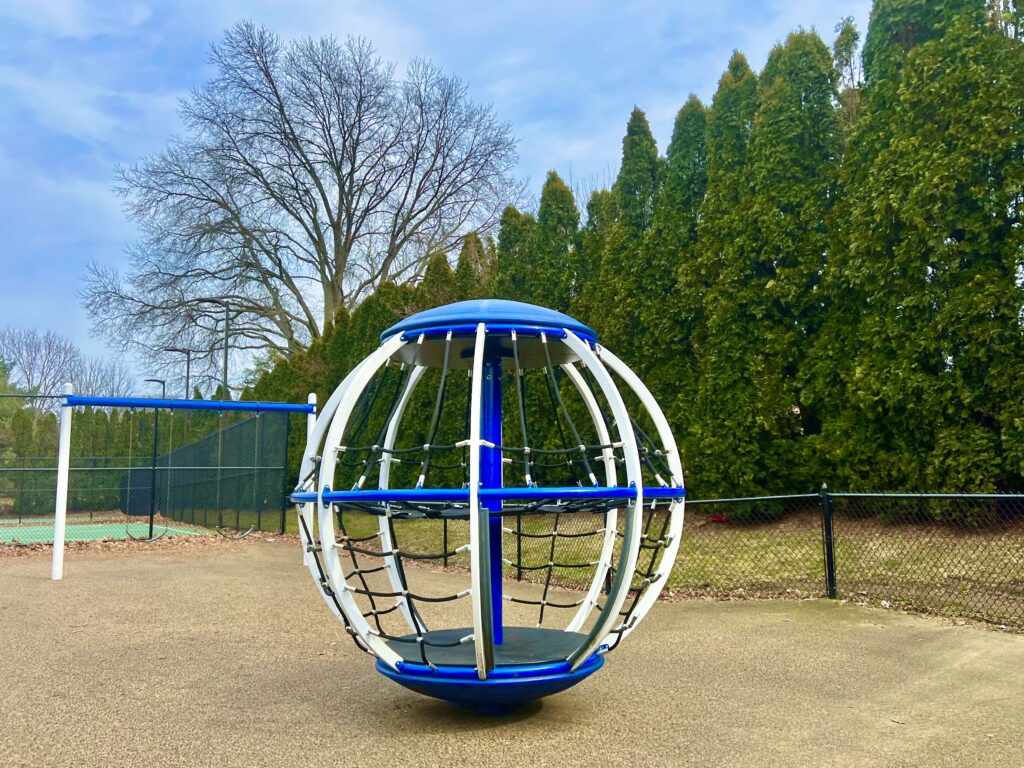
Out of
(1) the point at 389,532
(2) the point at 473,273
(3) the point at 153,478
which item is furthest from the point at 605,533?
(2) the point at 473,273

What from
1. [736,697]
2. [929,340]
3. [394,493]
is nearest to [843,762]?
[736,697]

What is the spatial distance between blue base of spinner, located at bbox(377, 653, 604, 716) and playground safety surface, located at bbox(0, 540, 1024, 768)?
0.18 metres

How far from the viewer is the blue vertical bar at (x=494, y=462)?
13.8ft

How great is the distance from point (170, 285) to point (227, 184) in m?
3.54

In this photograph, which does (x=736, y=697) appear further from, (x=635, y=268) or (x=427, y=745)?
(x=635, y=268)

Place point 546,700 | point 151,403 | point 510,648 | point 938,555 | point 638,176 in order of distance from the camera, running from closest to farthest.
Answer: point 510,648 < point 546,700 < point 938,555 < point 151,403 < point 638,176

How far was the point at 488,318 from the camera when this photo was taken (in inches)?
154

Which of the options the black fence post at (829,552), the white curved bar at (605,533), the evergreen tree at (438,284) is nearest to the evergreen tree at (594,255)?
the evergreen tree at (438,284)

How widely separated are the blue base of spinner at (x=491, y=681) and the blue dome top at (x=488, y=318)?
160 cm

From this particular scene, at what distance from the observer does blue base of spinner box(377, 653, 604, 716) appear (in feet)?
11.8

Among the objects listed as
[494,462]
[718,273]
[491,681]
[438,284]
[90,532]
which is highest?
[438,284]

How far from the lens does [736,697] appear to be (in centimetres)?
428

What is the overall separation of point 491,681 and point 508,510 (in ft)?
2.60

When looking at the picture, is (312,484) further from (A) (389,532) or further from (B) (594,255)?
(B) (594,255)
